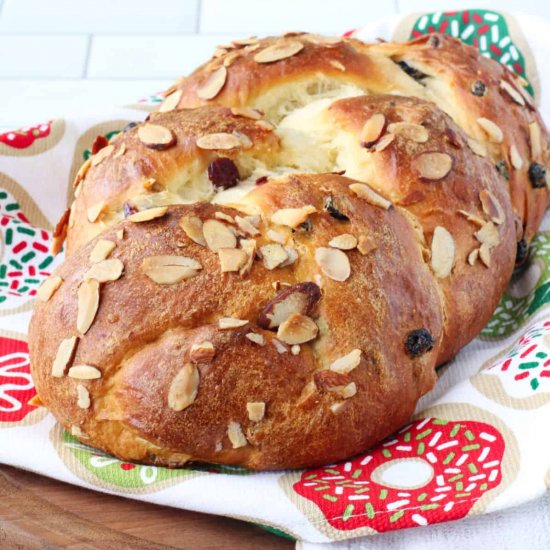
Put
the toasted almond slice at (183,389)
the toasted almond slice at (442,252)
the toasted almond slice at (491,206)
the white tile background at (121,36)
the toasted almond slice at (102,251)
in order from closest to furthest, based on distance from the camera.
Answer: the toasted almond slice at (183,389) < the toasted almond slice at (102,251) < the toasted almond slice at (442,252) < the toasted almond slice at (491,206) < the white tile background at (121,36)

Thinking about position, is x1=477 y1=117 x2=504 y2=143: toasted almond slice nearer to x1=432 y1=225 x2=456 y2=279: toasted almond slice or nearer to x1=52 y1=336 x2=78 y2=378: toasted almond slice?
x1=432 y1=225 x2=456 y2=279: toasted almond slice

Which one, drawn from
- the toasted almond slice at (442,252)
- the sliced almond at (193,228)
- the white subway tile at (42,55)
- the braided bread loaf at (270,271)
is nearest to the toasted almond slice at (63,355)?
the braided bread loaf at (270,271)

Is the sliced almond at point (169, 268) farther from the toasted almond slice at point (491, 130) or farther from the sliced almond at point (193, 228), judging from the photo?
the toasted almond slice at point (491, 130)

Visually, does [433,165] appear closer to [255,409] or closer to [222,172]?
[222,172]

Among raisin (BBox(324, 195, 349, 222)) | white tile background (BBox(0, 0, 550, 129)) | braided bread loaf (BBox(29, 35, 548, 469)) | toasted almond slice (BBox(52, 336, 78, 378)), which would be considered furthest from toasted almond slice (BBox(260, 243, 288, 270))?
white tile background (BBox(0, 0, 550, 129))

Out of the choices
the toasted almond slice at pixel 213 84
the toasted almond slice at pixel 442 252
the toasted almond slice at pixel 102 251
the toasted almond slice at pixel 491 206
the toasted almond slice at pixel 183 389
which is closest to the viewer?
the toasted almond slice at pixel 183 389

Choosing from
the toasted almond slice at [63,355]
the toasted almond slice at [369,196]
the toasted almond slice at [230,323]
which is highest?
the toasted almond slice at [369,196]

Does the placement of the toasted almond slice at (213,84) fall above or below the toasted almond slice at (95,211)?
above

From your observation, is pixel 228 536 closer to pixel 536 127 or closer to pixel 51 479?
pixel 51 479
